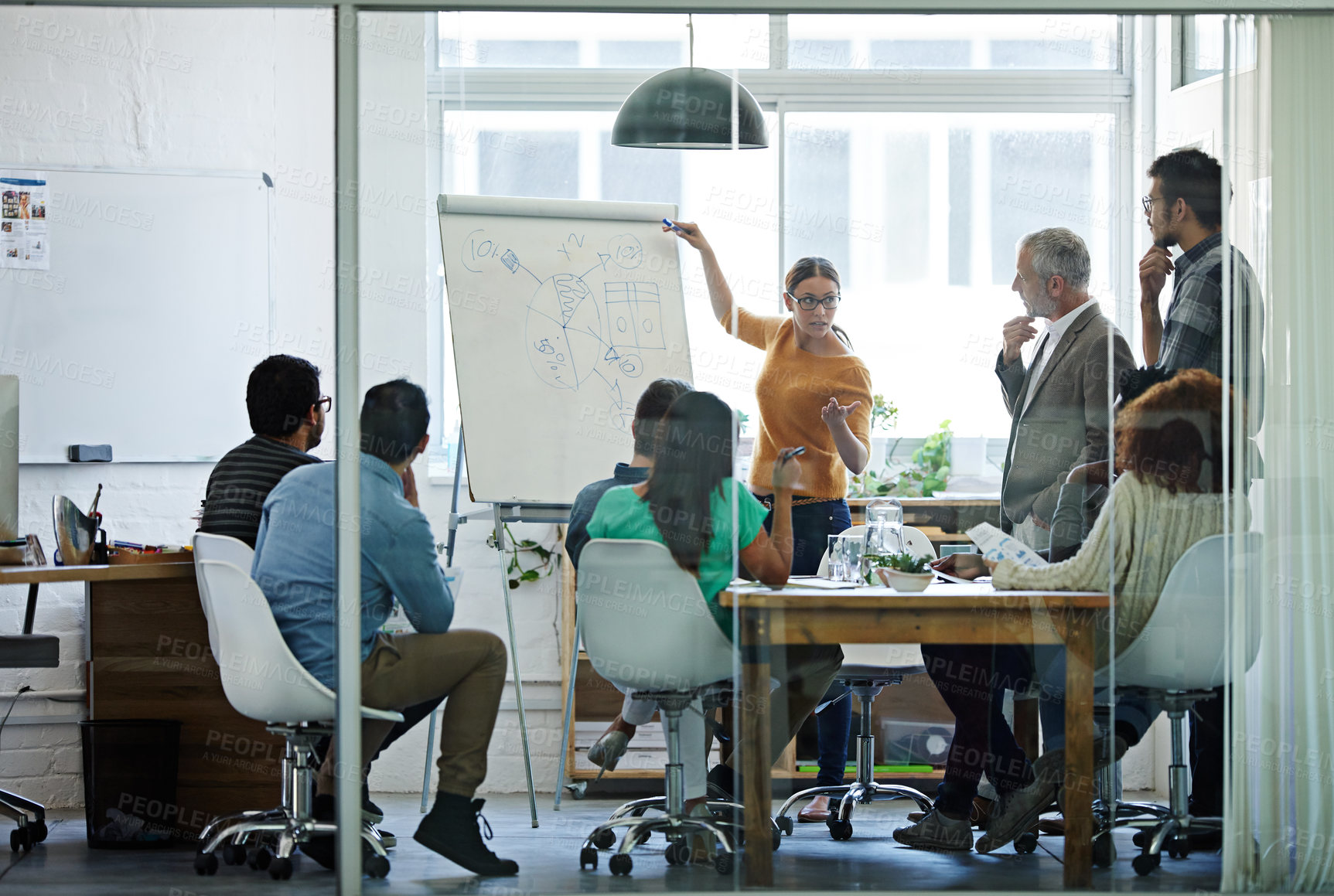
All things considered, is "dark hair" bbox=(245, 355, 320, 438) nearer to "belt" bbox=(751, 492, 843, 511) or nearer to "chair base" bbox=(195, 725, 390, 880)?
"chair base" bbox=(195, 725, 390, 880)

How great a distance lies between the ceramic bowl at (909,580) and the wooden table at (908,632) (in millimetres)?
20

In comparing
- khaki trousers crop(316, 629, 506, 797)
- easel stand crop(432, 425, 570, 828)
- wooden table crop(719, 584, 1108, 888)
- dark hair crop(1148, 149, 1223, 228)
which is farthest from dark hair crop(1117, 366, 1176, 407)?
khaki trousers crop(316, 629, 506, 797)

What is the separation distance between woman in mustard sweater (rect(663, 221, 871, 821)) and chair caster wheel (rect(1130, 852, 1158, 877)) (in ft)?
2.98

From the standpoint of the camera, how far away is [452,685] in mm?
3039

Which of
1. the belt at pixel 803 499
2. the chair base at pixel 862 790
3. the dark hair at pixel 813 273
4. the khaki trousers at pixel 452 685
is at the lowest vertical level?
the chair base at pixel 862 790

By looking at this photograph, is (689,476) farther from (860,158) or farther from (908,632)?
(860,158)

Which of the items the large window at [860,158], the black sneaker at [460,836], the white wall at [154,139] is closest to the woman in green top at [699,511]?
the large window at [860,158]

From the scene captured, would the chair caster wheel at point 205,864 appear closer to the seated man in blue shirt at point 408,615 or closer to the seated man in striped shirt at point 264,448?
the seated man in blue shirt at point 408,615

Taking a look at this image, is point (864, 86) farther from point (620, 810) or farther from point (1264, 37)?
point (620, 810)

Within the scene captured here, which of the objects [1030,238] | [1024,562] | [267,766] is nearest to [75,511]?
[267,766]

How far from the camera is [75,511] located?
11.7ft

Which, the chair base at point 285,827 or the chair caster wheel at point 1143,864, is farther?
the chair base at point 285,827

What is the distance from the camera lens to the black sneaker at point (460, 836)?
2973mm

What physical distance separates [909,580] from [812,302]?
1.02m
